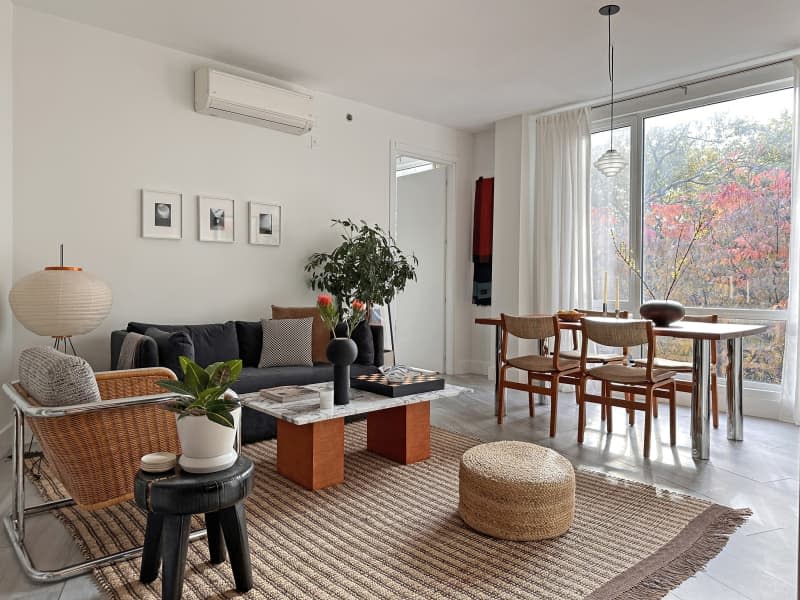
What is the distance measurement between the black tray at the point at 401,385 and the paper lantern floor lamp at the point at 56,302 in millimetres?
1625

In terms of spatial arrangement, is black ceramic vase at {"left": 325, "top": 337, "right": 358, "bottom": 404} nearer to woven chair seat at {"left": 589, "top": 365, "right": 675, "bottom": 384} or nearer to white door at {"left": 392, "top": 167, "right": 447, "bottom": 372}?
woven chair seat at {"left": 589, "top": 365, "right": 675, "bottom": 384}

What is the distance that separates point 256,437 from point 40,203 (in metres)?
2.08

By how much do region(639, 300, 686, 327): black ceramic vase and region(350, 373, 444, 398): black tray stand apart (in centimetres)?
154

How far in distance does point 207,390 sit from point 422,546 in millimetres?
1078

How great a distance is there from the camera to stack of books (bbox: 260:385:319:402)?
2.94 meters

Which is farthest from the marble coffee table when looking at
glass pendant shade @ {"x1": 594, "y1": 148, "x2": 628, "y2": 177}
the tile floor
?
glass pendant shade @ {"x1": 594, "y1": 148, "x2": 628, "y2": 177}

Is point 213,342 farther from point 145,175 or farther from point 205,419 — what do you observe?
point 205,419

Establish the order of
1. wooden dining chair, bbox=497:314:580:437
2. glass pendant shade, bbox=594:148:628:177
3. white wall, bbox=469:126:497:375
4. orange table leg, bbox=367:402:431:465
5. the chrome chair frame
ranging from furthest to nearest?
white wall, bbox=469:126:497:375
glass pendant shade, bbox=594:148:628:177
wooden dining chair, bbox=497:314:580:437
orange table leg, bbox=367:402:431:465
the chrome chair frame

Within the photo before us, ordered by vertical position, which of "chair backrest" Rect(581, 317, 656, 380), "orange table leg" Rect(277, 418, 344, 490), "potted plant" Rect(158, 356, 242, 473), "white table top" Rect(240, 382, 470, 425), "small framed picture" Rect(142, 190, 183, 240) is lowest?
"orange table leg" Rect(277, 418, 344, 490)

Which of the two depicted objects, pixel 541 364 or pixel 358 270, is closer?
pixel 541 364

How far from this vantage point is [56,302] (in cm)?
308

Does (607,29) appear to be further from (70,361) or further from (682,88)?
(70,361)

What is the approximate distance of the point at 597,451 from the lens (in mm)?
3424

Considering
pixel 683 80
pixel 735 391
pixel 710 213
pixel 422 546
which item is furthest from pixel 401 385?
pixel 683 80
